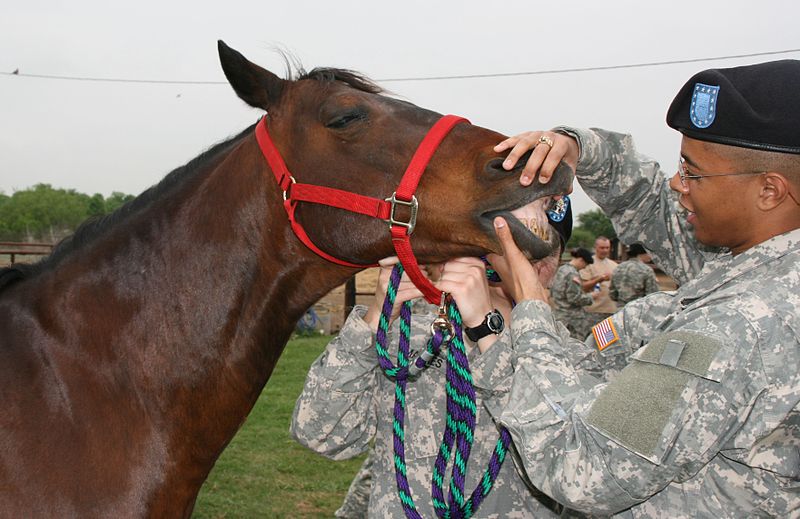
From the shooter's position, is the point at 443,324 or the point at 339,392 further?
the point at 339,392

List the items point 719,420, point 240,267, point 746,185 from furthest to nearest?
point 240,267, point 746,185, point 719,420

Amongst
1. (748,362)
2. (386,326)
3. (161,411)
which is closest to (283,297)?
(386,326)

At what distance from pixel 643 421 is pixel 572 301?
7.77 metres

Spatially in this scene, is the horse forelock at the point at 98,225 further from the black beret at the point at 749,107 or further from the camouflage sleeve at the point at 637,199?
the black beret at the point at 749,107

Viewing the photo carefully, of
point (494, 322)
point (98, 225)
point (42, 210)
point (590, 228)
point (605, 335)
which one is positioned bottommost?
point (590, 228)

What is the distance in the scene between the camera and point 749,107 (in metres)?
1.61

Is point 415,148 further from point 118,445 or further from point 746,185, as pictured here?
point 118,445

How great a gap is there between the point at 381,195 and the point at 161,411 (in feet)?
3.30

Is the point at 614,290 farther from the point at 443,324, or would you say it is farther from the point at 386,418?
the point at 443,324

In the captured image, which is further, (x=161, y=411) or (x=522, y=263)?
(x=161, y=411)

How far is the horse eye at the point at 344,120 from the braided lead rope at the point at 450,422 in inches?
21.0

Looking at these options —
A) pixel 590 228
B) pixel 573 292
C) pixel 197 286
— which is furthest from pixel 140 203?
pixel 590 228

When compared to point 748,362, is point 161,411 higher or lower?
lower

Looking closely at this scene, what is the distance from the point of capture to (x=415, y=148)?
212cm
